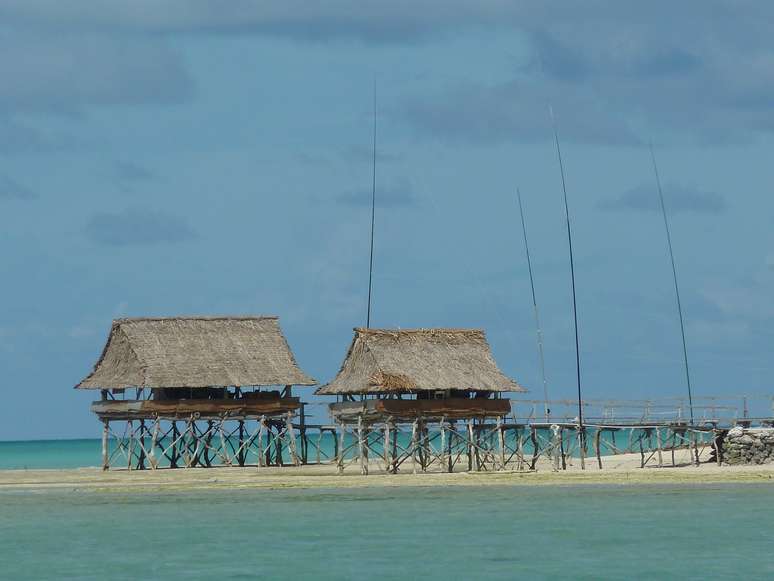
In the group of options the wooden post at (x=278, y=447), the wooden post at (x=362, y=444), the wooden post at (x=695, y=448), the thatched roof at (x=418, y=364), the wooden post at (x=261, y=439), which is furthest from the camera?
the wooden post at (x=278, y=447)

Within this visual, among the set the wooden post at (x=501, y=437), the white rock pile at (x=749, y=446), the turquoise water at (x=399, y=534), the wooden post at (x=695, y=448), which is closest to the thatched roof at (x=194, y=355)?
the wooden post at (x=501, y=437)

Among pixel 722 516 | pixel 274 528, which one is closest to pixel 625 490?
pixel 722 516

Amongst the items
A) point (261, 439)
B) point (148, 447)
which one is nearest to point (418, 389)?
point (261, 439)

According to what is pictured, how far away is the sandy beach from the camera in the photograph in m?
53.3

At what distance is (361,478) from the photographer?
185ft

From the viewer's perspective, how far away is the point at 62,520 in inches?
1722

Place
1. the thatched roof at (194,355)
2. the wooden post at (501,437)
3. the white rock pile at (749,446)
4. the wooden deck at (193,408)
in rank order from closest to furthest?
the white rock pile at (749,446) → the wooden post at (501,437) → the thatched roof at (194,355) → the wooden deck at (193,408)

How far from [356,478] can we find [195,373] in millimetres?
8706

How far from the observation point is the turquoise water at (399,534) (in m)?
34.4

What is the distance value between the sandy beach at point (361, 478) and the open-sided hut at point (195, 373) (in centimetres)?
215

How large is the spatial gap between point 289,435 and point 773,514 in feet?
87.8

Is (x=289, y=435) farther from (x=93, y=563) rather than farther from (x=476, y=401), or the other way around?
(x=93, y=563)

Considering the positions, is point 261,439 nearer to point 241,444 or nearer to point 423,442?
point 241,444

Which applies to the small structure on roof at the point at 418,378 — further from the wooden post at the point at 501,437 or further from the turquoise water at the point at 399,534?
the turquoise water at the point at 399,534
